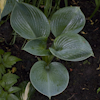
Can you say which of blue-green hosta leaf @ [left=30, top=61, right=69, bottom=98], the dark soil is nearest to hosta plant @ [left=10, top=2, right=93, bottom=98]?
blue-green hosta leaf @ [left=30, top=61, right=69, bottom=98]

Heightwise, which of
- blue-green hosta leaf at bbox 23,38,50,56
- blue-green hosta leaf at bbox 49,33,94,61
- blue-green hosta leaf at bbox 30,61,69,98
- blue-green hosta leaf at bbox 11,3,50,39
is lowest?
blue-green hosta leaf at bbox 30,61,69,98

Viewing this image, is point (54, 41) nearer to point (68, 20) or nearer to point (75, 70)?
point (68, 20)

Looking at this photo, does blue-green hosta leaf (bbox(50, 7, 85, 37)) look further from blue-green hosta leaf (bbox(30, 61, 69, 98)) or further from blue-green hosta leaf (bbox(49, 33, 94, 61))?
blue-green hosta leaf (bbox(30, 61, 69, 98))

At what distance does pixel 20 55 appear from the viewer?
110 cm

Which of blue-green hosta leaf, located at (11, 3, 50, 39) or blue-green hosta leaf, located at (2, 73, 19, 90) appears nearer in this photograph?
blue-green hosta leaf, located at (11, 3, 50, 39)

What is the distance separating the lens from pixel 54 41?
642mm

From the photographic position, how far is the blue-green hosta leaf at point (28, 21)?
0.62m

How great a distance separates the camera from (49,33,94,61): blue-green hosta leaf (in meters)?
0.53

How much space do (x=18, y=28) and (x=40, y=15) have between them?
6.1 inches

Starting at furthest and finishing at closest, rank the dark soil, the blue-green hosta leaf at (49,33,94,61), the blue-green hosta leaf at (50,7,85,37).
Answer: the dark soil → the blue-green hosta leaf at (50,7,85,37) → the blue-green hosta leaf at (49,33,94,61)

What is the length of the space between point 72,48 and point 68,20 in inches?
9.1

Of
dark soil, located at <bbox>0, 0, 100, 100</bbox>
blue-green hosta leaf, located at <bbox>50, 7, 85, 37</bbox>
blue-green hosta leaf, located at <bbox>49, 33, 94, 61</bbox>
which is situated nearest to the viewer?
blue-green hosta leaf, located at <bbox>49, 33, 94, 61</bbox>

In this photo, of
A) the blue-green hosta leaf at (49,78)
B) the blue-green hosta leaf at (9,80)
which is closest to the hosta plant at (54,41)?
the blue-green hosta leaf at (49,78)

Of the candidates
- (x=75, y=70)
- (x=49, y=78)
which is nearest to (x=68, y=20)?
(x=49, y=78)
